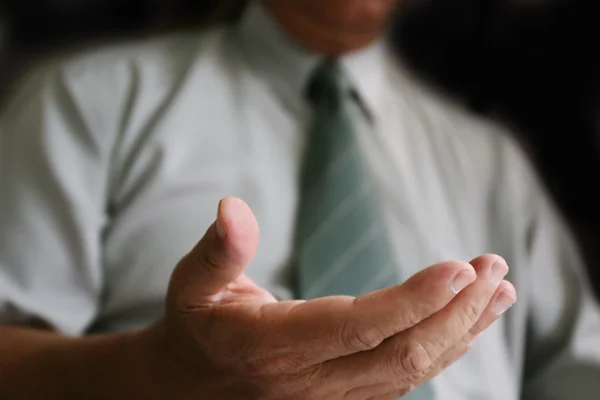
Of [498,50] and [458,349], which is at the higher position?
[498,50]

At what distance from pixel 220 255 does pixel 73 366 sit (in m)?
0.20

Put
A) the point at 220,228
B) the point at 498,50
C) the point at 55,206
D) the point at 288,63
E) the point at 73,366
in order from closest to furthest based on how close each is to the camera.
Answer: the point at 220,228
the point at 73,366
the point at 55,206
the point at 288,63
the point at 498,50

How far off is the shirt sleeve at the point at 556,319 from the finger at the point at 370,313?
31 centimetres

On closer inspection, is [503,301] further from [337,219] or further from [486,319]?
[337,219]

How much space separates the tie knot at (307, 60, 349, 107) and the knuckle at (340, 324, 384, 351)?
1.11ft

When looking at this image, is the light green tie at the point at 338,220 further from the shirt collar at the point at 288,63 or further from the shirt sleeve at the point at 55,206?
the shirt sleeve at the point at 55,206

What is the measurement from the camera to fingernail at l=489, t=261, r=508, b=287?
0.90 ft

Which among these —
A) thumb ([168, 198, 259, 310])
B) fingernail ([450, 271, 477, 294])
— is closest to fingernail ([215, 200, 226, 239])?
thumb ([168, 198, 259, 310])

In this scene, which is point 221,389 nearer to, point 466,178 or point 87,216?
point 87,216

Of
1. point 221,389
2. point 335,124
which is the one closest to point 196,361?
point 221,389

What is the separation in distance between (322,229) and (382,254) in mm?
52

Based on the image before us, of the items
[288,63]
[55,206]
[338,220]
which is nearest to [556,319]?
[338,220]

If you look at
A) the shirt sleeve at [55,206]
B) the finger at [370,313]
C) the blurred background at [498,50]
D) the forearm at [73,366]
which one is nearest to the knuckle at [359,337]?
the finger at [370,313]

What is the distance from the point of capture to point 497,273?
28cm
